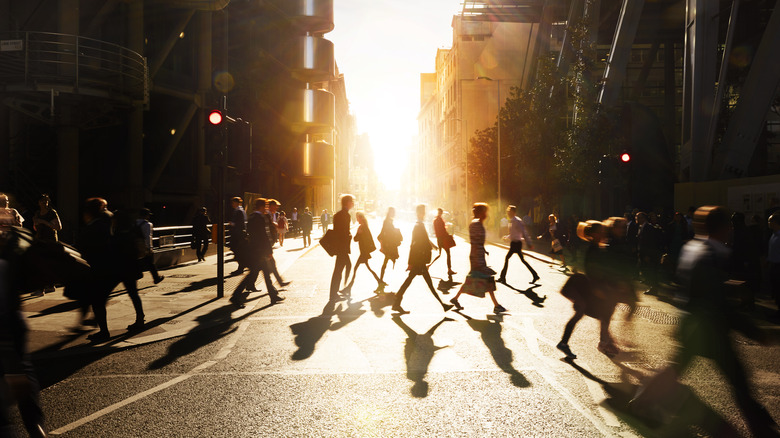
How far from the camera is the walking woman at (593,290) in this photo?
250 inches

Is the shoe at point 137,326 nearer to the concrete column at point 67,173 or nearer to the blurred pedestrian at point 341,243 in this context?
the blurred pedestrian at point 341,243

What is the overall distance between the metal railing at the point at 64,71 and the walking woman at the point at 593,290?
→ 17909 millimetres

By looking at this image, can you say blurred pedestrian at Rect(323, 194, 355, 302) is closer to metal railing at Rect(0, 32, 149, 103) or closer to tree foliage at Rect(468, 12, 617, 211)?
metal railing at Rect(0, 32, 149, 103)

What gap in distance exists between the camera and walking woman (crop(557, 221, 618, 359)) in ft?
20.8

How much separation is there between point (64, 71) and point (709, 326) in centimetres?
2172

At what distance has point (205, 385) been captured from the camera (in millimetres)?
5469

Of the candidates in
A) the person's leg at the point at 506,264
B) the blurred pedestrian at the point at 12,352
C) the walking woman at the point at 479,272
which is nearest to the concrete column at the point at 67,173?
the person's leg at the point at 506,264

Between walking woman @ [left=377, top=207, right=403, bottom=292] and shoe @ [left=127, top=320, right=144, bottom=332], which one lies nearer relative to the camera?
shoe @ [left=127, top=320, right=144, bottom=332]

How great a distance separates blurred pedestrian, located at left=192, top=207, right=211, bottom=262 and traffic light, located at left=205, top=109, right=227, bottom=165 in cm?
762

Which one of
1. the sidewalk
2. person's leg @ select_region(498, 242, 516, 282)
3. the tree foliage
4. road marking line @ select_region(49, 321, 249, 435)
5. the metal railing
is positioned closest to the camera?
road marking line @ select_region(49, 321, 249, 435)

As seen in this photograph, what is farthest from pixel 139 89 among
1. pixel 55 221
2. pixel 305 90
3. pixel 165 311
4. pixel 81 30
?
pixel 305 90

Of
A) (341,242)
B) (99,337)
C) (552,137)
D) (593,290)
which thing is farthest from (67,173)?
(552,137)

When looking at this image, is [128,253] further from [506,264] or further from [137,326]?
[506,264]

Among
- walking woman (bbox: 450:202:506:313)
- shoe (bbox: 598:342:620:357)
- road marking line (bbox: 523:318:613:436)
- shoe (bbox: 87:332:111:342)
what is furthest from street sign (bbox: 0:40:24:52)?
shoe (bbox: 598:342:620:357)
